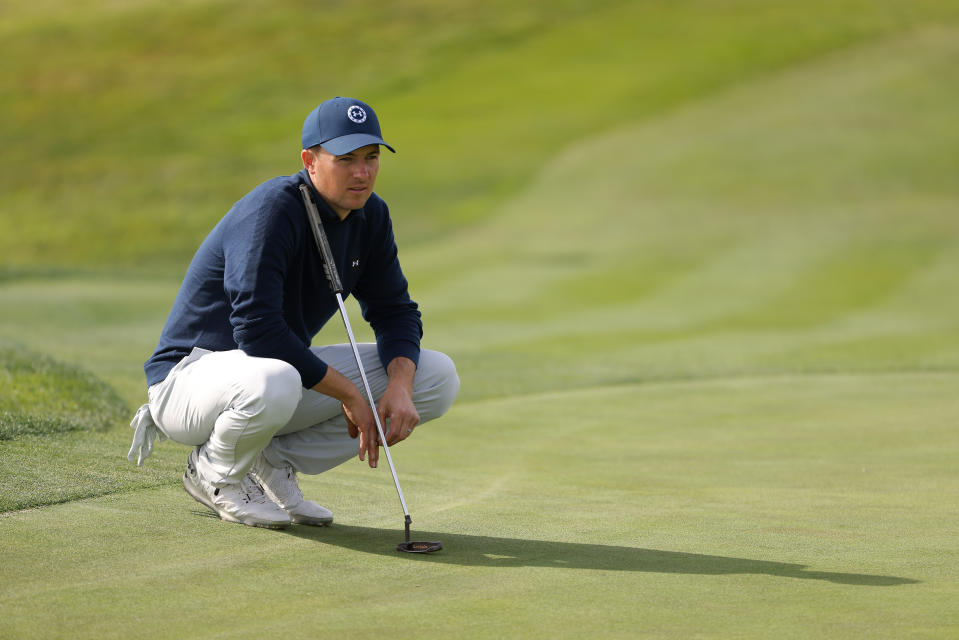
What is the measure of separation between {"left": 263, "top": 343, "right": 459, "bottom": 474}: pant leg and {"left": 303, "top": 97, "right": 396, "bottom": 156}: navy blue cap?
2.87 feet

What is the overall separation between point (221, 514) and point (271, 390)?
1.95ft

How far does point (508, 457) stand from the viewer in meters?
6.27

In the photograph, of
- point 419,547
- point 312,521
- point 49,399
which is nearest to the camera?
point 419,547

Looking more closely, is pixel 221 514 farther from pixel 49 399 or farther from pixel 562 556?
pixel 49 399

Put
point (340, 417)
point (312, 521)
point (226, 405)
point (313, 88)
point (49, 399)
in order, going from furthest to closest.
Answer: point (313, 88)
point (49, 399)
point (340, 417)
point (312, 521)
point (226, 405)

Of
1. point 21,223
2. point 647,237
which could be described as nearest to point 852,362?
point 647,237

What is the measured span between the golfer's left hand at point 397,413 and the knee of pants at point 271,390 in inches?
14.6

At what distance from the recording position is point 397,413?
4.28m

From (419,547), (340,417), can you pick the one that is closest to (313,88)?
(340,417)

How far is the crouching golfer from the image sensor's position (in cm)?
404

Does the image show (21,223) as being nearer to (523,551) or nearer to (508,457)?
(508,457)

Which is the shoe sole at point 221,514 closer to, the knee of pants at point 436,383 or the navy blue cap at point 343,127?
the knee of pants at point 436,383

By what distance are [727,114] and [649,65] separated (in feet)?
13.4

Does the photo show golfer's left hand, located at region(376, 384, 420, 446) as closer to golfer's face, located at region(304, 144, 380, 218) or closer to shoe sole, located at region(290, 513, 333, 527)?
shoe sole, located at region(290, 513, 333, 527)
